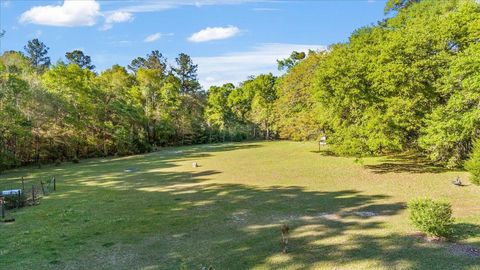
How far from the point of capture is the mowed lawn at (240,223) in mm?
9680

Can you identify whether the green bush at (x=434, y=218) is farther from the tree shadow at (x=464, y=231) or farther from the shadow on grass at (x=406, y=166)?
the shadow on grass at (x=406, y=166)

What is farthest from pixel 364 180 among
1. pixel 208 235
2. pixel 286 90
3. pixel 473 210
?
pixel 286 90

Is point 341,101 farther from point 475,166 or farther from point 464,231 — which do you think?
point 464,231

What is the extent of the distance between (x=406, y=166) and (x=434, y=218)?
1641 centimetres

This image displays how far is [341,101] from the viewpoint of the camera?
2655 centimetres

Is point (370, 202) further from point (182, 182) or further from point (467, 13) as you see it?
point (467, 13)

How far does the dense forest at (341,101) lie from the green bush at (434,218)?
9.99 m

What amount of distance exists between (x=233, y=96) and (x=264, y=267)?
68.3 meters

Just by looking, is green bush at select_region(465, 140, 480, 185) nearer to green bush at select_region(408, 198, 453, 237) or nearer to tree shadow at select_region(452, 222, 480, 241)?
tree shadow at select_region(452, 222, 480, 241)

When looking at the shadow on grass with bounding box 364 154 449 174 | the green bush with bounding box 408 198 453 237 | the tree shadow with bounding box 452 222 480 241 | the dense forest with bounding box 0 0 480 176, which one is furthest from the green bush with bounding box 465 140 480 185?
the green bush with bounding box 408 198 453 237

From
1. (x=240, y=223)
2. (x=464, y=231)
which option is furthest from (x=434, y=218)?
(x=240, y=223)

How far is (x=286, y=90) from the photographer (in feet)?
147

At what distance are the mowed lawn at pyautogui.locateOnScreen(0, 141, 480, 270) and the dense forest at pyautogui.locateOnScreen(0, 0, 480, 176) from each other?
3.19 m

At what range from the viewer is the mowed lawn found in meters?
9.68
